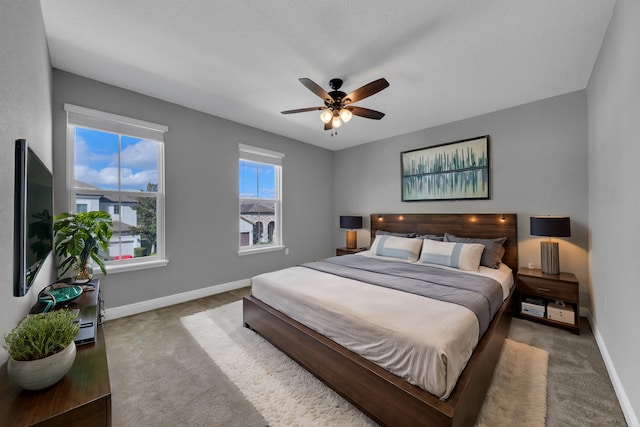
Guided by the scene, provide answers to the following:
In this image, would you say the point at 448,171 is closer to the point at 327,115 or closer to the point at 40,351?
the point at 327,115

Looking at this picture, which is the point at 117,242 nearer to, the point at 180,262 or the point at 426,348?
the point at 180,262

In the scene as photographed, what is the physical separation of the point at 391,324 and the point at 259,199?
11.2ft

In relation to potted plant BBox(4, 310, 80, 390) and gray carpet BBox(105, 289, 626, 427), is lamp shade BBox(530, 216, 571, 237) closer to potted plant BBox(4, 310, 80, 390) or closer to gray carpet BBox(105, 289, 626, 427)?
gray carpet BBox(105, 289, 626, 427)

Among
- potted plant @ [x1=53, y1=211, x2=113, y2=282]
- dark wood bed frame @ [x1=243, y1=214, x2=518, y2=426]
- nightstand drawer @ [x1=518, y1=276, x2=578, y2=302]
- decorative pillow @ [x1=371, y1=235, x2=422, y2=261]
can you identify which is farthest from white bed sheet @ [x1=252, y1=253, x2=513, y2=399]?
nightstand drawer @ [x1=518, y1=276, x2=578, y2=302]

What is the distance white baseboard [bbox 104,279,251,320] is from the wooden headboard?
2769 mm

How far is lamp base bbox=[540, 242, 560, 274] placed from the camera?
10.0ft

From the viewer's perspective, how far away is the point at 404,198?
4.63m

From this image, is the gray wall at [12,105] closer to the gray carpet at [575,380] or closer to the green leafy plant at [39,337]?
the green leafy plant at [39,337]

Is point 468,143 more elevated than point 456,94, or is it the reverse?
point 456,94

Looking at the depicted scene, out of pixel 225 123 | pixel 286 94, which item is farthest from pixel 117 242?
pixel 286 94

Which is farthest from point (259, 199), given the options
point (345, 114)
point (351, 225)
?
point (345, 114)

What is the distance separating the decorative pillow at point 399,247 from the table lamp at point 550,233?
1.36 metres

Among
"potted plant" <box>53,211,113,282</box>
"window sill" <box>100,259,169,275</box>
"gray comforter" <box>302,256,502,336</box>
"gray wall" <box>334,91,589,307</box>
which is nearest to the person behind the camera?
"gray comforter" <box>302,256,502,336</box>

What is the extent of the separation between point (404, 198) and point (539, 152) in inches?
75.2
